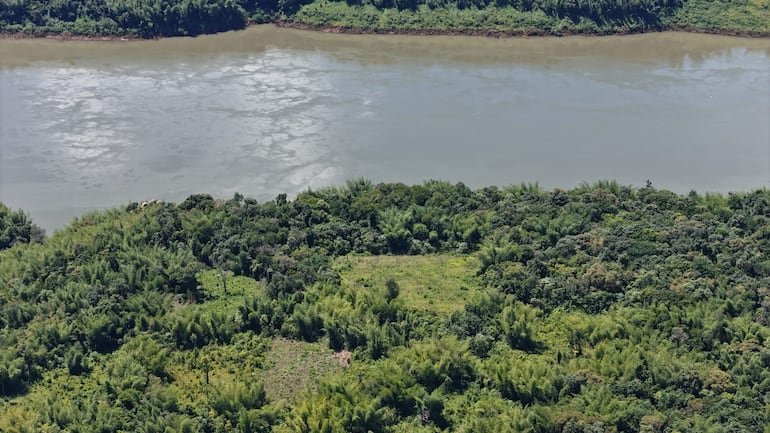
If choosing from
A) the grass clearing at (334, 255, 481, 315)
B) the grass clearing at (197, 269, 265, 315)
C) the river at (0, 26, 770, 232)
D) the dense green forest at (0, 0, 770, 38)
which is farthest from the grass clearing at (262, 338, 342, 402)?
the dense green forest at (0, 0, 770, 38)

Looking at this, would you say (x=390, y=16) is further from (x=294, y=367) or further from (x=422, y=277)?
(x=294, y=367)

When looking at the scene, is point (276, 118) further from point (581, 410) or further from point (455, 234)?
point (581, 410)

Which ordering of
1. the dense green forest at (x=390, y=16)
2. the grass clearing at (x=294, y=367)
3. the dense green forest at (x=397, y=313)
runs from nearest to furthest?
the dense green forest at (x=397, y=313), the grass clearing at (x=294, y=367), the dense green forest at (x=390, y=16)

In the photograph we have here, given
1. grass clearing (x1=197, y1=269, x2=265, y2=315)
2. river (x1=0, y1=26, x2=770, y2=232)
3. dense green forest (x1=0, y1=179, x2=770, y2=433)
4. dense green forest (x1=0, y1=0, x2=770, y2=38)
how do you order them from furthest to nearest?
dense green forest (x1=0, y1=0, x2=770, y2=38) < river (x1=0, y1=26, x2=770, y2=232) < grass clearing (x1=197, y1=269, x2=265, y2=315) < dense green forest (x1=0, y1=179, x2=770, y2=433)

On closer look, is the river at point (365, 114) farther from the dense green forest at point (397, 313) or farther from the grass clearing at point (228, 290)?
the grass clearing at point (228, 290)

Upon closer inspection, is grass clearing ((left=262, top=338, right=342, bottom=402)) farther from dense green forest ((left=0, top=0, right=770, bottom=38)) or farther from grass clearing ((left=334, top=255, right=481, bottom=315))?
dense green forest ((left=0, top=0, right=770, bottom=38))

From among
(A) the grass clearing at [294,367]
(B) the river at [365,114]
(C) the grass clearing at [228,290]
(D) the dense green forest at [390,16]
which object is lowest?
(A) the grass clearing at [294,367]

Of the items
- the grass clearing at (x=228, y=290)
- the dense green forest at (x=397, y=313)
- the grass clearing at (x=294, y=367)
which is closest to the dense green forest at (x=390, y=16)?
the dense green forest at (x=397, y=313)
